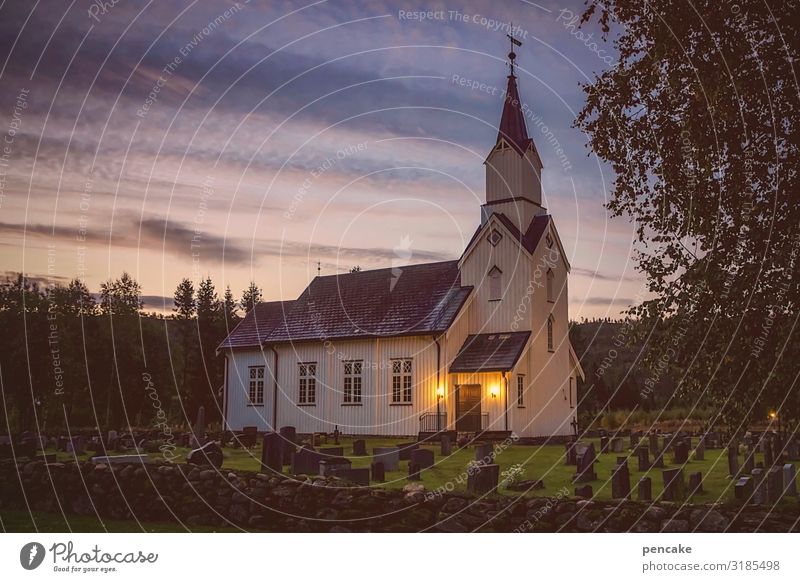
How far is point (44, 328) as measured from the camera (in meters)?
22.2

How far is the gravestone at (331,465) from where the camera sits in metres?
12.0

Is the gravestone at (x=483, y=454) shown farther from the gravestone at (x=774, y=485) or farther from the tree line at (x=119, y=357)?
the tree line at (x=119, y=357)

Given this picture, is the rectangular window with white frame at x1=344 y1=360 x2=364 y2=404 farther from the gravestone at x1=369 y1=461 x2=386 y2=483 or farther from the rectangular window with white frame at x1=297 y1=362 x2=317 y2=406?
the gravestone at x1=369 y1=461 x2=386 y2=483

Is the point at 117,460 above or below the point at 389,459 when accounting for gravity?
above

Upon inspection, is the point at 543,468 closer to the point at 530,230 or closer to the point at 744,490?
the point at 744,490

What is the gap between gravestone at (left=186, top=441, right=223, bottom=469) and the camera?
12844mm

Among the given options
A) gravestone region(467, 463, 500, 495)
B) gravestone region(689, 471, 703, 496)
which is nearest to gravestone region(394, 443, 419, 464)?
gravestone region(467, 463, 500, 495)

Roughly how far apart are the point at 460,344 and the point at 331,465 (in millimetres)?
12255

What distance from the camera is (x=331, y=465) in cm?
1253
